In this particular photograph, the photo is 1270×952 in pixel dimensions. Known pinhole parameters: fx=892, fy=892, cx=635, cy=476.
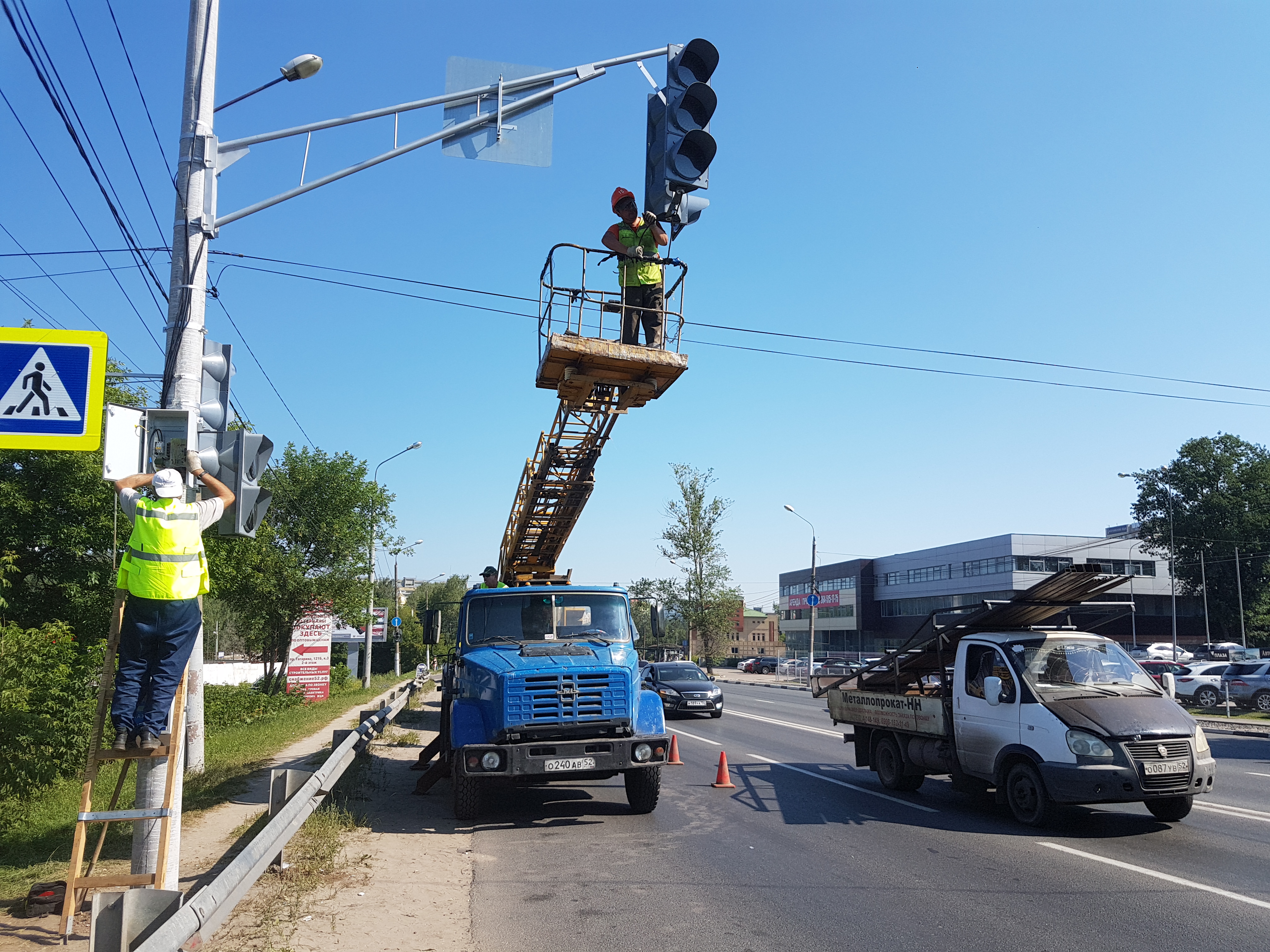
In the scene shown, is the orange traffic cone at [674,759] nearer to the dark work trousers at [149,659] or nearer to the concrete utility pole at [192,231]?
the concrete utility pole at [192,231]

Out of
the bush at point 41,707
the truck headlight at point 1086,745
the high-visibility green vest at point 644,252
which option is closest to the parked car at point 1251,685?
the truck headlight at point 1086,745

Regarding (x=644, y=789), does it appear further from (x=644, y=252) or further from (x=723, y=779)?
(x=644, y=252)

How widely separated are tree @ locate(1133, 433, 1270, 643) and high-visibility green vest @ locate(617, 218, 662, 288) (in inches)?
2654

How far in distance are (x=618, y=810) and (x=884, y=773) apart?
3586 mm

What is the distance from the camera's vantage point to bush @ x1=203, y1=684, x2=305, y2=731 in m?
20.7

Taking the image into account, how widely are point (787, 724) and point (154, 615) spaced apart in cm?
1831

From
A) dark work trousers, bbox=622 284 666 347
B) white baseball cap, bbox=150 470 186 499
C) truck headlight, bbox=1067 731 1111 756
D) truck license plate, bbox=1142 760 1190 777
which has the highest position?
dark work trousers, bbox=622 284 666 347

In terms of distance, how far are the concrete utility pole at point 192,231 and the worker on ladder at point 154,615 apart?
3.17ft

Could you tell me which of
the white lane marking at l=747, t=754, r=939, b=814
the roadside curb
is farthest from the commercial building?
the white lane marking at l=747, t=754, r=939, b=814

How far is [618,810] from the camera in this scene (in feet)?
34.1

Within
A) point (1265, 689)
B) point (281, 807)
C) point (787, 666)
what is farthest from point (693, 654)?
point (281, 807)

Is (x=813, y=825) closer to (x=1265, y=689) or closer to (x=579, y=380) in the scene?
(x=579, y=380)

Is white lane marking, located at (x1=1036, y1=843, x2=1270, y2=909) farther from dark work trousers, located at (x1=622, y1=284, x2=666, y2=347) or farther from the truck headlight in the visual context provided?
dark work trousers, located at (x1=622, y1=284, x2=666, y2=347)

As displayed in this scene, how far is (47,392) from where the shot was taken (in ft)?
15.9
